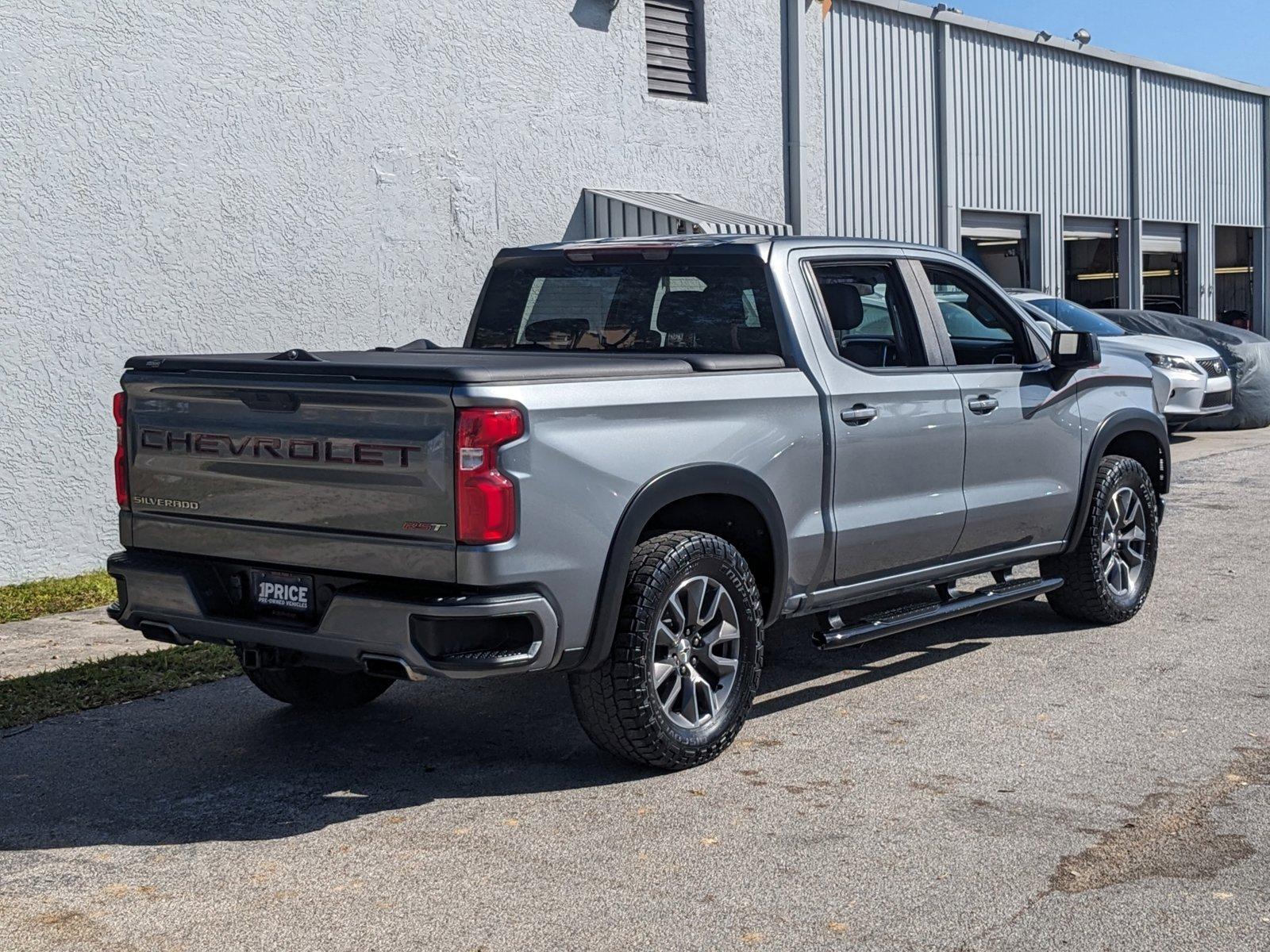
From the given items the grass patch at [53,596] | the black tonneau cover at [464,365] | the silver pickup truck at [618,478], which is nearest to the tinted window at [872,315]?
the silver pickup truck at [618,478]

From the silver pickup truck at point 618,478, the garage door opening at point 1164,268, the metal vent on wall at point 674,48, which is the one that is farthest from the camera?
the garage door opening at point 1164,268

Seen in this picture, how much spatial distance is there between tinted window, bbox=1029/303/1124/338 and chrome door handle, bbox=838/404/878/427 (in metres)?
10.5

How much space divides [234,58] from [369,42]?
1.18 m

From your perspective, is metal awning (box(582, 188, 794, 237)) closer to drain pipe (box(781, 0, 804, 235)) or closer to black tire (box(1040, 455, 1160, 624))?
drain pipe (box(781, 0, 804, 235))

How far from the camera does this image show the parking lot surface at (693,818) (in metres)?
4.18

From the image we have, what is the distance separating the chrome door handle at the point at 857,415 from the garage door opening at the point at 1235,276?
75.9 feet

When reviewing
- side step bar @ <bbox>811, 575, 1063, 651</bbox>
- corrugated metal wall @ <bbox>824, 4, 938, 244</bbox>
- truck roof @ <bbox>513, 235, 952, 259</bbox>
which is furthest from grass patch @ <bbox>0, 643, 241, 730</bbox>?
corrugated metal wall @ <bbox>824, 4, 938, 244</bbox>

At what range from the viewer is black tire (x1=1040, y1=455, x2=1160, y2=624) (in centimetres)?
768

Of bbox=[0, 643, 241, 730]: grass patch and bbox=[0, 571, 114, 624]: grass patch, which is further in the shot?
bbox=[0, 571, 114, 624]: grass patch

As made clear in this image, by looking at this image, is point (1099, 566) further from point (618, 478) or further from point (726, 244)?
point (618, 478)

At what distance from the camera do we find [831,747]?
230 inches

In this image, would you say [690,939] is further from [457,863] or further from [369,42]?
[369,42]

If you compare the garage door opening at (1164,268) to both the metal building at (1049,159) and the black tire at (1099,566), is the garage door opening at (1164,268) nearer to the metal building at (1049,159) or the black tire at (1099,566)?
the metal building at (1049,159)

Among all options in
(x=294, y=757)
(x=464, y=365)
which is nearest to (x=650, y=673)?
(x=464, y=365)
